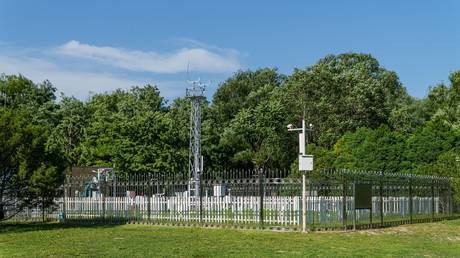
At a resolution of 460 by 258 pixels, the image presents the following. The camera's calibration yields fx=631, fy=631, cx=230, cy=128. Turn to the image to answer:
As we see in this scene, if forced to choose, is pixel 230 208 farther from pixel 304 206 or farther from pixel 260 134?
pixel 260 134

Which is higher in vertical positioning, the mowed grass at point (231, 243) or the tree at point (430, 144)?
the tree at point (430, 144)

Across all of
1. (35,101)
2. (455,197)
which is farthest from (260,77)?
(455,197)

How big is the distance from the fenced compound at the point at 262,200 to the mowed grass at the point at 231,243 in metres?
1.10

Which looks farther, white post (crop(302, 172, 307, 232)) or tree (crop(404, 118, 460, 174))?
tree (crop(404, 118, 460, 174))

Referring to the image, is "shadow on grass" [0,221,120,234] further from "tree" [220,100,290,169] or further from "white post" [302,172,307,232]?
"tree" [220,100,290,169]

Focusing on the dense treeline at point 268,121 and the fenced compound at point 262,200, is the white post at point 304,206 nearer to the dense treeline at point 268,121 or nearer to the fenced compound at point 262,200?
the fenced compound at point 262,200

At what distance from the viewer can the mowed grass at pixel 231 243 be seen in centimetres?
1409

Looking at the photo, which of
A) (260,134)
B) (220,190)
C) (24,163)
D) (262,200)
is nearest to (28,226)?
(24,163)

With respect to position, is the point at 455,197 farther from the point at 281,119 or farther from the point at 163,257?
the point at 281,119

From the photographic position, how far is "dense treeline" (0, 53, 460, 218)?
47.7 m

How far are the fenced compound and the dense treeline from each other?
59.8 ft

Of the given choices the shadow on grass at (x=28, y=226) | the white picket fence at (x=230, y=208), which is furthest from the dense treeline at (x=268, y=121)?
the shadow on grass at (x=28, y=226)

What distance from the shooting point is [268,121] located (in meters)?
60.2

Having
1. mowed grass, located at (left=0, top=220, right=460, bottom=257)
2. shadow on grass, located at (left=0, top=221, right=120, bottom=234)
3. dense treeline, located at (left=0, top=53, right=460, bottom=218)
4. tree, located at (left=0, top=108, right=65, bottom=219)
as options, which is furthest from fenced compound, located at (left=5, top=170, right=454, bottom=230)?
dense treeline, located at (left=0, top=53, right=460, bottom=218)
